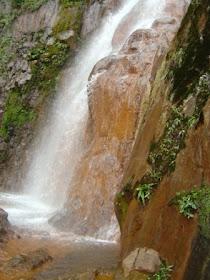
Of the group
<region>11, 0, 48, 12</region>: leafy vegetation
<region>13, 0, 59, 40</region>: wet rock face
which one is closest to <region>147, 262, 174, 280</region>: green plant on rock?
<region>13, 0, 59, 40</region>: wet rock face

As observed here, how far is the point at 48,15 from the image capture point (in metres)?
21.3

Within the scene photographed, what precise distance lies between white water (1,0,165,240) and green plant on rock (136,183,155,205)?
471cm

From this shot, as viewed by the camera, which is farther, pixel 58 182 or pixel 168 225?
pixel 58 182

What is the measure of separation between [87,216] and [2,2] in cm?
1911

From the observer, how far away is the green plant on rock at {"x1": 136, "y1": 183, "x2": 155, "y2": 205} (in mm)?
6227

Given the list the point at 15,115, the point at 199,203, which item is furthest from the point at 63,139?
the point at 199,203

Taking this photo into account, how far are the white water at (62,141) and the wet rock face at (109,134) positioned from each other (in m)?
1.31

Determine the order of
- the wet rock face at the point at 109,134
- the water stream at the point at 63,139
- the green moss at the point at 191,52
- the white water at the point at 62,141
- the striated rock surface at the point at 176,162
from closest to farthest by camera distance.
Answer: the striated rock surface at the point at 176,162 < the green moss at the point at 191,52 < the wet rock face at the point at 109,134 < the water stream at the point at 63,139 < the white water at the point at 62,141

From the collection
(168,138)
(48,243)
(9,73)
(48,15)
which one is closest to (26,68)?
(9,73)

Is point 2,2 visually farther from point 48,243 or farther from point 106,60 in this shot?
point 48,243

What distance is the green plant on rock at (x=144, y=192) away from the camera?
6227 millimetres

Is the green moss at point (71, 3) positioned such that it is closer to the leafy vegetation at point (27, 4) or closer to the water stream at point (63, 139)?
the leafy vegetation at point (27, 4)

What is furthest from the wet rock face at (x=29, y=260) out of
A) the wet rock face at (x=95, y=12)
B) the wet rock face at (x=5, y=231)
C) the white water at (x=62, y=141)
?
the wet rock face at (x=95, y=12)

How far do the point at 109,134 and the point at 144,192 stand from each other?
4717 mm
